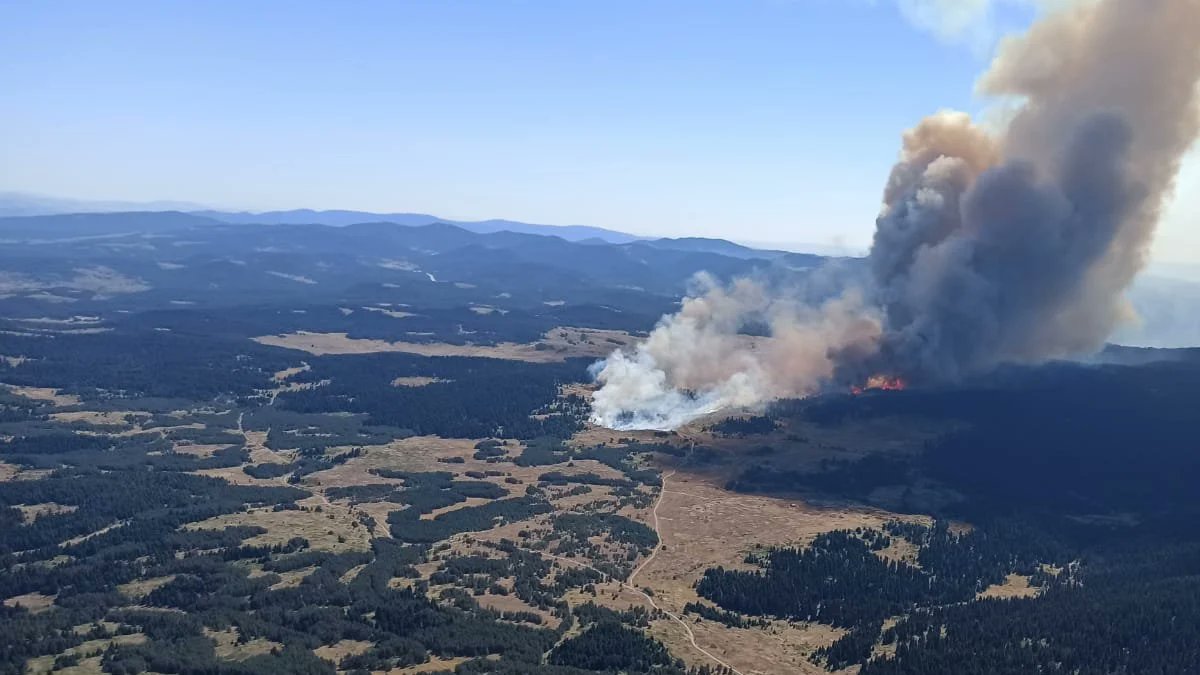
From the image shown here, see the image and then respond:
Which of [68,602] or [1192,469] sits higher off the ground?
[1192,469]

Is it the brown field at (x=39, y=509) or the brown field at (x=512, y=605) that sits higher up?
the brown field at (x=512, y=605)

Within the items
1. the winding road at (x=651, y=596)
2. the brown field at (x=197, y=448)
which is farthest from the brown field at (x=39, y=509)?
the winding road at (x=651, y=596)

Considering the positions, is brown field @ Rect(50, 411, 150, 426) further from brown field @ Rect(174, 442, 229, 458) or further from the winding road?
the winding road

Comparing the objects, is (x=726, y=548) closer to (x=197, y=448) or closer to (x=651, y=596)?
(x=651, y=596)

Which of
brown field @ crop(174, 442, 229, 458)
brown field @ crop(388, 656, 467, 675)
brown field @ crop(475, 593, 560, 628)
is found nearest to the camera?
brown field @ crop(388, 656, 467, 675)

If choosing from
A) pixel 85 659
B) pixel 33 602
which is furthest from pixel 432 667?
pixel 33 602

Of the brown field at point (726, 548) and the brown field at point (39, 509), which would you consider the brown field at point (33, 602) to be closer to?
the brown field at point (39, 509)

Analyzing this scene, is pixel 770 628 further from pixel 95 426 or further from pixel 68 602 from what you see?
pixel 95 426

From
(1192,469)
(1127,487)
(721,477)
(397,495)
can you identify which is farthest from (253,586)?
(1192,469)

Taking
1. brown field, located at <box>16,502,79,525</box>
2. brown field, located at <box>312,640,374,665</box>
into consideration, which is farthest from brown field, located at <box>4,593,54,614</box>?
brown field, located at <box>312,640,374,665</box>

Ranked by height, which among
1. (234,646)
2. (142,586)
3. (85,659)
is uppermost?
(234,646)

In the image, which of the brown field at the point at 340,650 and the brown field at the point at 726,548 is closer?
the brown field at the point at 340,650
